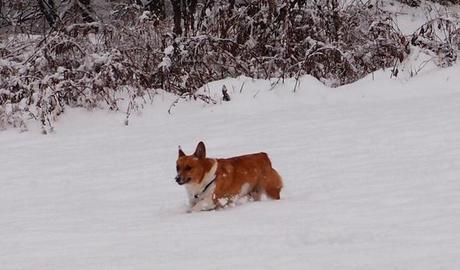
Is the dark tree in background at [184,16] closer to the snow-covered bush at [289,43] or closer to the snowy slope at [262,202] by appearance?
the snow-covered bush at [289,43]

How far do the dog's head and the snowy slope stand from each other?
0.95ft

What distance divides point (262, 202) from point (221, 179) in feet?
1.31

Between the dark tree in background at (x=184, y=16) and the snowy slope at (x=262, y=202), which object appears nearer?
the snowy slope at (x=262, y=202)

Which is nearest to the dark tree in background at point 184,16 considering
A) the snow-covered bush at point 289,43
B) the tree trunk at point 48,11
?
the snow-covered bush at point 289,43

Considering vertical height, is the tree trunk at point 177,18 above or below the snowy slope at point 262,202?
above

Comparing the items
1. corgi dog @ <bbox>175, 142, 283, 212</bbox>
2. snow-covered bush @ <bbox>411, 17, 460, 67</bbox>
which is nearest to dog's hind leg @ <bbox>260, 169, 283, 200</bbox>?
corgi dog @ <bbox>175, 142, 283, 212</bbox>

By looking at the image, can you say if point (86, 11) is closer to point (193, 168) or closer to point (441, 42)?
point (441, 42)

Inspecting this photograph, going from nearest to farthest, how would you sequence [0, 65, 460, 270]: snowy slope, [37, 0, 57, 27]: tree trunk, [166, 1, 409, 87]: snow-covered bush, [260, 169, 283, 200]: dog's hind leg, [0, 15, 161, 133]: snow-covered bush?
[0, 65, 460, 270]: snowy slope, [260, 169, 283, 200]: dog's hind leg, [0, 15, 161, 133]: snow-covered bush, [166, 1, 409, 87]: snow-covered bush, [37, 0, 57, 27]: tree trunk

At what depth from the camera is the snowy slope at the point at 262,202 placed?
4.64m

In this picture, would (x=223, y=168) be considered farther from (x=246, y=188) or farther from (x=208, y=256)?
(x=208, y=256)

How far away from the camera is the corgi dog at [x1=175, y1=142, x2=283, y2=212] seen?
6.20m

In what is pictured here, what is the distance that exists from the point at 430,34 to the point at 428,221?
28.5 feet

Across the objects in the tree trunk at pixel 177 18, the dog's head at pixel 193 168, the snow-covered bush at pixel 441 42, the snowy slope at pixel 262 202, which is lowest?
the snowy slope at pixel 262 202

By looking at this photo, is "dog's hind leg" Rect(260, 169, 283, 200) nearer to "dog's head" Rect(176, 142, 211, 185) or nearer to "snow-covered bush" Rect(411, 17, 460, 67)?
"dog's head" Rect(176, 142, 211, 185)
